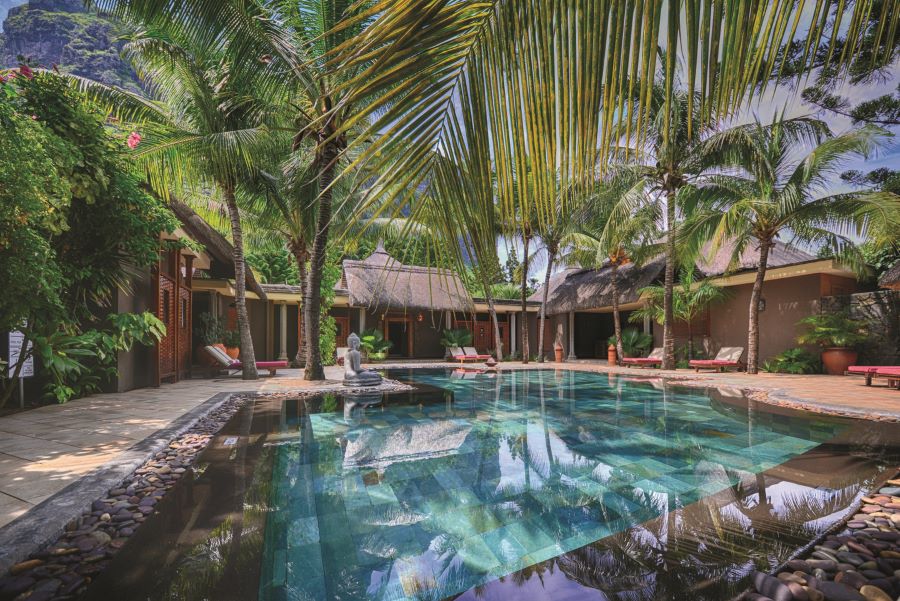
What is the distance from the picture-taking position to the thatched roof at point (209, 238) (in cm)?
818

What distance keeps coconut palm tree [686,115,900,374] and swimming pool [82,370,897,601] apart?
5.50 meters

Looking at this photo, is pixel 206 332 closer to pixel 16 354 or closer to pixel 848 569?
pixel 16 354

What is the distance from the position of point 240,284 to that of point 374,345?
23.5 ft

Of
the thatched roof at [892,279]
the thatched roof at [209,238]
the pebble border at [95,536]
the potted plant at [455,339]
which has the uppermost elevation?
the thatched roof at [209,238]

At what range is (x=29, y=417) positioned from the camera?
5312 millimetres

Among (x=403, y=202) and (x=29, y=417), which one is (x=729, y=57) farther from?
(x=29, y=417)

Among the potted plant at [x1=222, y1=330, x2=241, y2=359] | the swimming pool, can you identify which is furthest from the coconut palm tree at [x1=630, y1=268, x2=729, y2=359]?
the potted plant at [x1=222, y1=330, x2=241, y2=359]

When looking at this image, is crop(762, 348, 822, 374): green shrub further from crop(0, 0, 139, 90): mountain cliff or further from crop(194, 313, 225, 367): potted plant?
crop(0, 0, 139, 90): mountain cliff

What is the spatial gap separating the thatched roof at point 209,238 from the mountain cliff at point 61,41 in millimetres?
55235

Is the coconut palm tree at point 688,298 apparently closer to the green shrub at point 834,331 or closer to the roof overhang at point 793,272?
the roof overhang at point 793,272

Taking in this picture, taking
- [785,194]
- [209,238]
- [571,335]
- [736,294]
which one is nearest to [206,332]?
[209,238]

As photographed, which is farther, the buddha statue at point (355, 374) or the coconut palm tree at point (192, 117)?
the buddha statue at point (355, 374)

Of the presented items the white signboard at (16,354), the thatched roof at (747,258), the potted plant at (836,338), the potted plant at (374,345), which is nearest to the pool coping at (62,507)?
the white signboard at (16,354)

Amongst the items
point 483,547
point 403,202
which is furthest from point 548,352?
point 403,202
